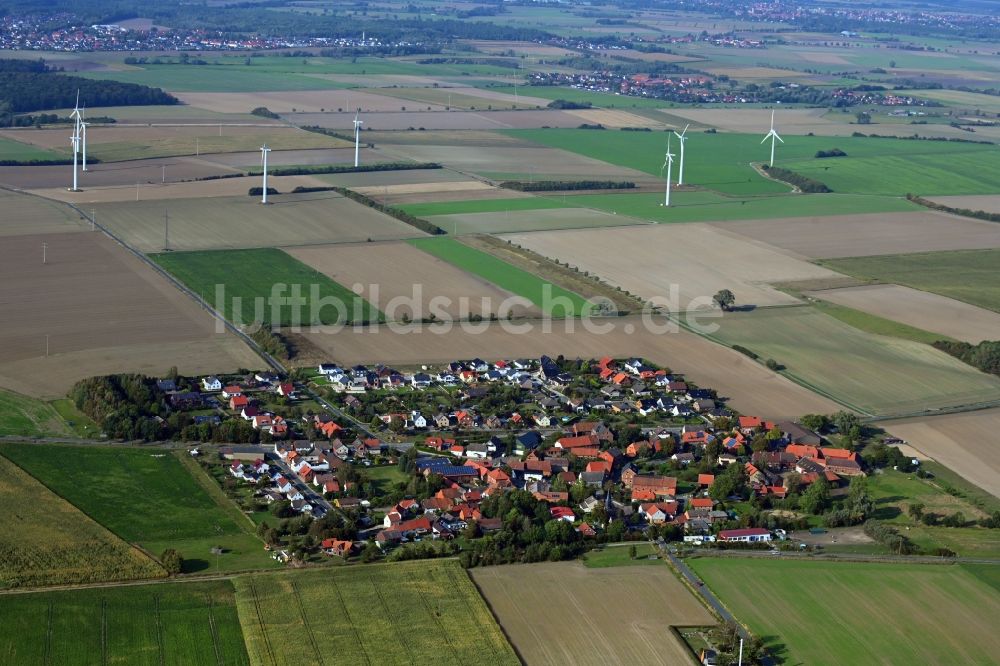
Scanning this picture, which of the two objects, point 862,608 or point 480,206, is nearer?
point 862,608

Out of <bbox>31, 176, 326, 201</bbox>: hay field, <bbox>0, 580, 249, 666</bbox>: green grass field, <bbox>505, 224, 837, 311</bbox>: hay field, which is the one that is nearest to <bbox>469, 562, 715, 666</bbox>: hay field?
<bbox>0, 580, 249, 666</bbox>: green grass field

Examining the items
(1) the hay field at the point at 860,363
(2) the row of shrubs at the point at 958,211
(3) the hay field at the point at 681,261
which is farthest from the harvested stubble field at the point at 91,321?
(2) the row of shrubs at the point at 958,211

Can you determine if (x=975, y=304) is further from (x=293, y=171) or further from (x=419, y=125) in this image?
(x=419, y=125)

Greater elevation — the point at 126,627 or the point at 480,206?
the point at 480,206

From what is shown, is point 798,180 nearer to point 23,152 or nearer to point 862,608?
point 23,152

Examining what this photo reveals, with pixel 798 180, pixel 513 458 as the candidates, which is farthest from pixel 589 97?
pixel 513 458

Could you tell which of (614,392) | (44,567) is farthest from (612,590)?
(614,392)

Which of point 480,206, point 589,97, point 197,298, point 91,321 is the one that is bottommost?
point 91,321
